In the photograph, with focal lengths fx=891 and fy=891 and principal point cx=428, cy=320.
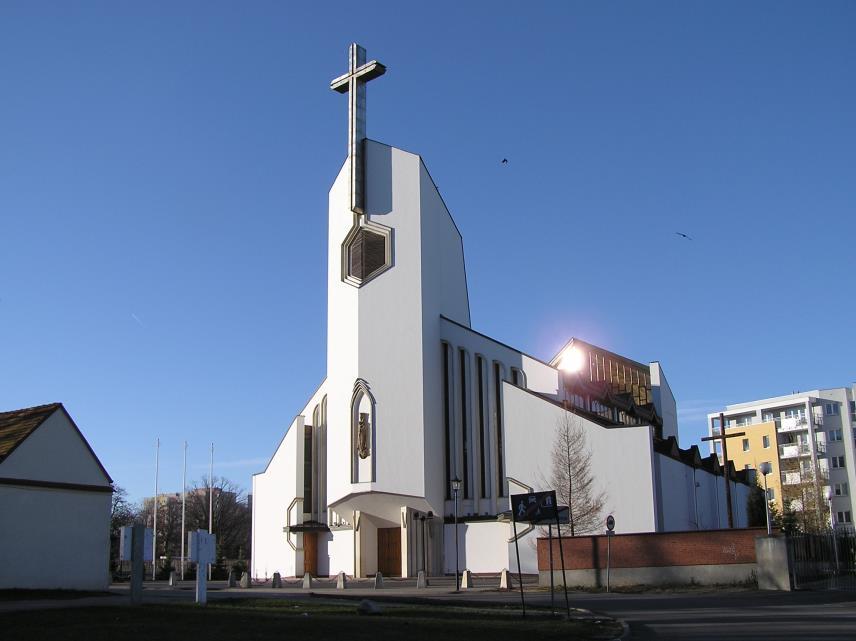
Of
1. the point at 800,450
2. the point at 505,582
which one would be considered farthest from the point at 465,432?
the point at 800,450

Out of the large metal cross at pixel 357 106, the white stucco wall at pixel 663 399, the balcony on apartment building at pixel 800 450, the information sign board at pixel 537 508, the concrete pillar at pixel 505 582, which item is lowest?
the concrete pillar at pixel 505 582

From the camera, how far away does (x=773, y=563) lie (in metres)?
29.2

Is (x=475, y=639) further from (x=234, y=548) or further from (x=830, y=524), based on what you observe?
(x=234, y=548)

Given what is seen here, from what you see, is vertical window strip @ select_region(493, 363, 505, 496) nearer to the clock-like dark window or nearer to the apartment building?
the clock-like dark window

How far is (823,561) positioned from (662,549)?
5819 mm

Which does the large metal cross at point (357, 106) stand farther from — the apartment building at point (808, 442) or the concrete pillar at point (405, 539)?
the apartment building at point (808, 442)

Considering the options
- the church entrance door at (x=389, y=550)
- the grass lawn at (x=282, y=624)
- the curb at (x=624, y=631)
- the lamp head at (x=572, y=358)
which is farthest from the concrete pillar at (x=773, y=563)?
the lamp head at (x=572, y=358)

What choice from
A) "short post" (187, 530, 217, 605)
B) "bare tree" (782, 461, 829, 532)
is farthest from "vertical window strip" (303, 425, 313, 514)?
"bare tree" (782, 461, 829, 532)

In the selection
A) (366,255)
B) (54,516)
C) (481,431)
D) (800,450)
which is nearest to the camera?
(54,516)

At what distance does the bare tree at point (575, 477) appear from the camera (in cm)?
4456

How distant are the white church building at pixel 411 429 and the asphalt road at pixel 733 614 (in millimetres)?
17123

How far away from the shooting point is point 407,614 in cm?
2008

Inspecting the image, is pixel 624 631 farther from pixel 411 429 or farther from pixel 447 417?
pixel 447 417

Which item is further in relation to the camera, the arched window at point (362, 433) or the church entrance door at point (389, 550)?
the church entrance door at point (389, 550)
